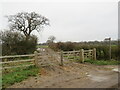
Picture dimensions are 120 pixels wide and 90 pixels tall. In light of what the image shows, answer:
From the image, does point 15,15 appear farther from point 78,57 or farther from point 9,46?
point 78,57

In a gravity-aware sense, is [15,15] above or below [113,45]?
above

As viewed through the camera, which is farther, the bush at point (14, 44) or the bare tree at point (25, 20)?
the bare tree at point (25, 20)

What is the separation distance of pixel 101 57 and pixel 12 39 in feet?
35.2

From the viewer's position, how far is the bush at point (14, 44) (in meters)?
19.1

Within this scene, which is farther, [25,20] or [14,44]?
[25,20]

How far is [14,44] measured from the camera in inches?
782

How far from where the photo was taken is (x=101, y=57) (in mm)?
18172

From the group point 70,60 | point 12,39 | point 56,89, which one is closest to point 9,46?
point 12,39

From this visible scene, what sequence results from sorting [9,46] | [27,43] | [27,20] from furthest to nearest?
[27,20] → [27,43] → [9,46]

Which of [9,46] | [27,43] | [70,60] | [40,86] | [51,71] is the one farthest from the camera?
[27,43]

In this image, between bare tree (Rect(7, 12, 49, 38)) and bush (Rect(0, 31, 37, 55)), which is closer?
bush (Rect(0, 31, 37, 55))

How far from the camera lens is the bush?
19141 millimetres

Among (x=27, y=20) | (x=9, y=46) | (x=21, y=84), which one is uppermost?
(x=27, y=20)

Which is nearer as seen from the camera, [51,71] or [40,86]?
[40,86]
